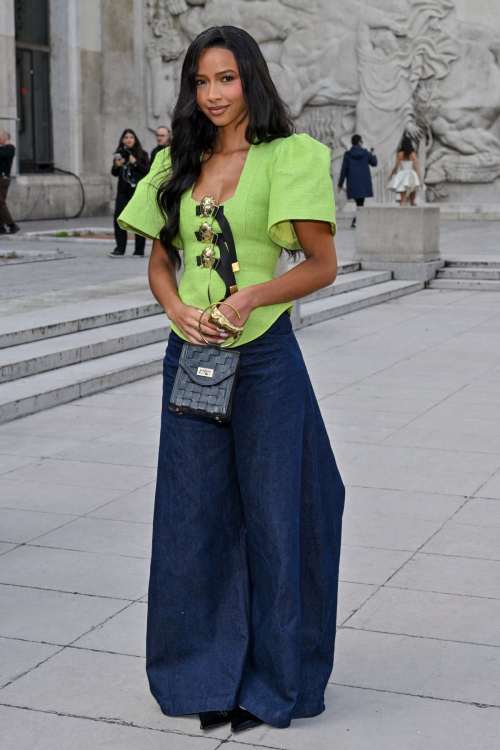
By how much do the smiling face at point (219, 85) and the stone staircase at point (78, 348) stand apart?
4.37m

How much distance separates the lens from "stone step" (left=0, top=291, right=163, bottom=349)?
859 centimetres

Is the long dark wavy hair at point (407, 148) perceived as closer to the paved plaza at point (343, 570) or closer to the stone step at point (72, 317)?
the stone step at point (72, 317)

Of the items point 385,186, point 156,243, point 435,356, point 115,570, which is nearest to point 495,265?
point 435,356

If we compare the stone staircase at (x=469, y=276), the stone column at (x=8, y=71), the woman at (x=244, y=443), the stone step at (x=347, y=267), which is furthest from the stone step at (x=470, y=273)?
the woman at (x=244, y=443)

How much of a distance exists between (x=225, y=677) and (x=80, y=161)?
70.4 feet

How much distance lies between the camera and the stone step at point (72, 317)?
859 cm

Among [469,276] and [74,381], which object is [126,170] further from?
[74,381]

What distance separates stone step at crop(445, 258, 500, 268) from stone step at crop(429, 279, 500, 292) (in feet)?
1.18

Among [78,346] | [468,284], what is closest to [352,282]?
[468,284]

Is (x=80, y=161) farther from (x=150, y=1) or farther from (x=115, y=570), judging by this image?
(x=115, y=570)

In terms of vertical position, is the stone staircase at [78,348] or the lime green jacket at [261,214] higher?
the lime green jacket at [261,214]

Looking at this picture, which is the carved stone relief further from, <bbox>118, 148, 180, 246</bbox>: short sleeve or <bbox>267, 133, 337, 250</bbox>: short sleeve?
<bbox>267, 133, 337, 250</bbox>: short sleeve

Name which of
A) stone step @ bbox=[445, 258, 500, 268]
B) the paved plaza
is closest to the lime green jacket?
the paved plaza

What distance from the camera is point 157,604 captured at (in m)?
Result: 3.14
